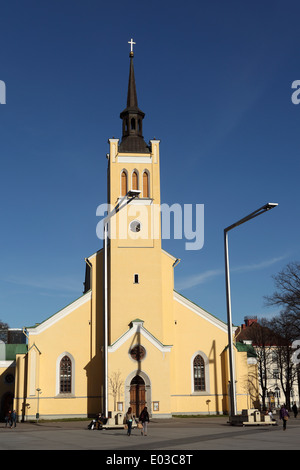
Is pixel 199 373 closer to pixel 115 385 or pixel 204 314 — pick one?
pixel 204 314

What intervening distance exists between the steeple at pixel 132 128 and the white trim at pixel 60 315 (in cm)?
1354

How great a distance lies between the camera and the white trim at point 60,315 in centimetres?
4308

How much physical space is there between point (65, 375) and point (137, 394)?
622 cm

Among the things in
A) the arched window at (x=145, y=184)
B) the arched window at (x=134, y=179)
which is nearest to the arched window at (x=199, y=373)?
the arched window at (x=145, y=184)

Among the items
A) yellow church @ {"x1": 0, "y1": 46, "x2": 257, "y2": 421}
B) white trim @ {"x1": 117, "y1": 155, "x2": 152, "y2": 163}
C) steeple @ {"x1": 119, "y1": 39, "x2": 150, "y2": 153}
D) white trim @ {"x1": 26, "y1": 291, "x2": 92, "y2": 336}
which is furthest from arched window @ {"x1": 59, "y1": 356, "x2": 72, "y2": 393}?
steeple @ {"x1": 119, "y1": 39, "x2": 150, "y2": 153}

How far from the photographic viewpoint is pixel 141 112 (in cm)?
4881

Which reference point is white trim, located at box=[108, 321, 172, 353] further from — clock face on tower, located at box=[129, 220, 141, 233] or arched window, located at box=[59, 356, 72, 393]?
clock face on tower, located at box=[129, 220, 141, 233]

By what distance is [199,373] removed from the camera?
146 feet

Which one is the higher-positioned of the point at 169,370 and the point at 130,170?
Result: the point at 130,170

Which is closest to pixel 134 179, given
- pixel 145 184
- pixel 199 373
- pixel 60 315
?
pixel 145 184

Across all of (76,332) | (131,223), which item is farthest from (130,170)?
(76,332)
